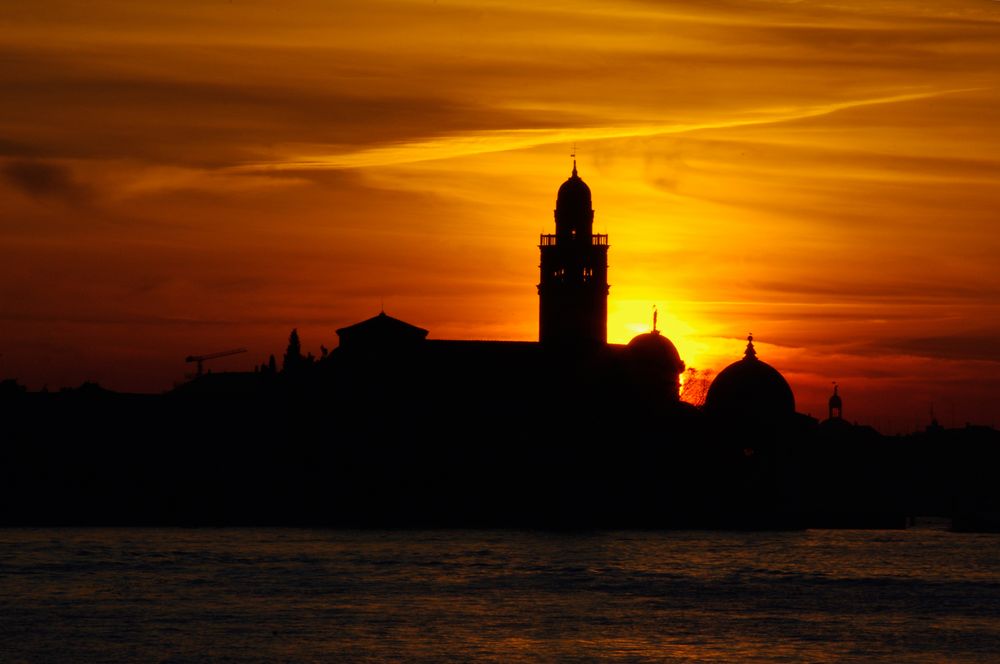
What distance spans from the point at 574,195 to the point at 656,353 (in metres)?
10.6

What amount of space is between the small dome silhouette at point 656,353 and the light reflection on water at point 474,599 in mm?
21078

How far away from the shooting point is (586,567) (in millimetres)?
67500

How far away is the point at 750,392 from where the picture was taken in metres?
105

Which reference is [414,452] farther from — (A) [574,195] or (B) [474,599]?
(B) [474,599]

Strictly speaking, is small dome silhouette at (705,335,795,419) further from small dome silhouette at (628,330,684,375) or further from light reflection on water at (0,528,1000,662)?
light reflection on water at (0,528,1000,662)

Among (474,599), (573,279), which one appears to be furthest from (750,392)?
(474,599)

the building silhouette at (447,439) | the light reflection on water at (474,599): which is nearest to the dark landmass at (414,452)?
the building silhouette at (447,439)

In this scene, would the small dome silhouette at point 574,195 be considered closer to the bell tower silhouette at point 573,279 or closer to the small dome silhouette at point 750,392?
the bell tower silhouette at point 573,279

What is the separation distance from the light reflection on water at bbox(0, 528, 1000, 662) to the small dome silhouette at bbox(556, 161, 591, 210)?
20245mm

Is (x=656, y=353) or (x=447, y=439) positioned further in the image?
(x=656, y=353)

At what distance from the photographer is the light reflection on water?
45.4 m

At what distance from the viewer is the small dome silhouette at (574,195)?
319 feet

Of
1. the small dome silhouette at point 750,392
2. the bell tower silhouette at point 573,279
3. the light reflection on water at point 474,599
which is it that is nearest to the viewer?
the light reflection on water at point 474,599

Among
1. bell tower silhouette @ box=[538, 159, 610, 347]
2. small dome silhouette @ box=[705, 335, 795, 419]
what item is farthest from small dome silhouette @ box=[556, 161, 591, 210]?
small dome silhouette @ box=[705, 335, 795, 419]
